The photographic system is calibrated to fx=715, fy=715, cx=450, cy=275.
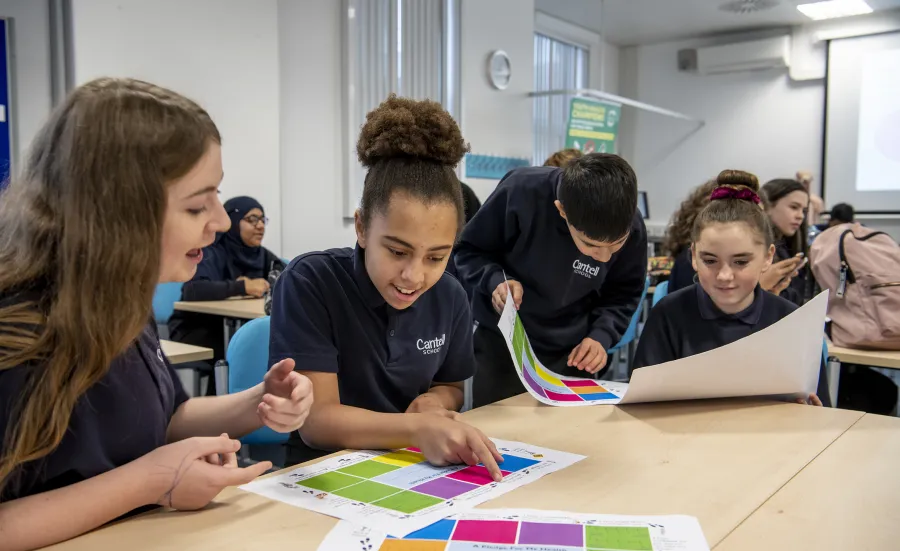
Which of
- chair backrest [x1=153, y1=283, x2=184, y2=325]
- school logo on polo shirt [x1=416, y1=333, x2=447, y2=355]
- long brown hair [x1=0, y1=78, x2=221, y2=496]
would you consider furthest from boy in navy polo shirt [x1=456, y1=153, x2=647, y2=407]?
chair backrest [x1=153, y1=283, x2=184, y2=325]

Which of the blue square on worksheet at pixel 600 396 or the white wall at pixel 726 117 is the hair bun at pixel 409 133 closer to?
the blue square on worksheet at pixel 600 396

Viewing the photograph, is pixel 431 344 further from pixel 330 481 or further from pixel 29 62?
pixel 29 62

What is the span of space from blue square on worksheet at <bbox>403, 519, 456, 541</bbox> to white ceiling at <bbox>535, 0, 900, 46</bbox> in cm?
667

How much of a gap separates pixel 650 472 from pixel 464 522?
0.33 m

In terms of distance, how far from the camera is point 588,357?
1.72m

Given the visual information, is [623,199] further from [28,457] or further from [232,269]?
[232,269]

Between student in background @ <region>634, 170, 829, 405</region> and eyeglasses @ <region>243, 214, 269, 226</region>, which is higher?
eyeglasses @ <region>243, 214, 269, 226</region>

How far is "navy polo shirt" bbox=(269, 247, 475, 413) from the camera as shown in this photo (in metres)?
1.21

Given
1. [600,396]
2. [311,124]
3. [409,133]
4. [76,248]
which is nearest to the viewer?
[76,248]

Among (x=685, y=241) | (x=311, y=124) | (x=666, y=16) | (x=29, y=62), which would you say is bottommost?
(x=685, y=241)

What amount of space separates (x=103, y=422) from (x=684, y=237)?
8.40ft

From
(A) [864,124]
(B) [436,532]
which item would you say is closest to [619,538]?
(B) [436,532]

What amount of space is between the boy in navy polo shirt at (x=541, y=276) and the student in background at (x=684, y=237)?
807 millimetres

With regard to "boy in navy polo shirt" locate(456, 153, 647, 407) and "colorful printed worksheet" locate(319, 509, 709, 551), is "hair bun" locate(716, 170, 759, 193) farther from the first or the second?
"colorful printed worksheet" locate(319, 509, 709, 551)
